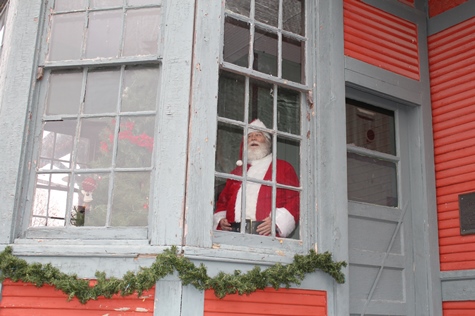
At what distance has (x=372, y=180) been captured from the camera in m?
4.97

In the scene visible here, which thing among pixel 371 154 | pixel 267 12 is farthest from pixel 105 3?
pixel 371 154

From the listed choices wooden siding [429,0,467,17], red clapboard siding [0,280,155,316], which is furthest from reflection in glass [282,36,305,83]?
red clapboard siding [0,280,155,316]

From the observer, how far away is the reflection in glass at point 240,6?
4.32m

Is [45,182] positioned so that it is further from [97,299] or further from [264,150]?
[264,150]

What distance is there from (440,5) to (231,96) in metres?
2.44


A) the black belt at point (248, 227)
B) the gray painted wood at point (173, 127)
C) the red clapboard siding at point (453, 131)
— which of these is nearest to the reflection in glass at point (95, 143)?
the gray painted wood at point (173, 127)

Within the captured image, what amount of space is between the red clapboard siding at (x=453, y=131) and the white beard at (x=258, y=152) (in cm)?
172

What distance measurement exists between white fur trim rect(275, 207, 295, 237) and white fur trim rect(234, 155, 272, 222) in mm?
190

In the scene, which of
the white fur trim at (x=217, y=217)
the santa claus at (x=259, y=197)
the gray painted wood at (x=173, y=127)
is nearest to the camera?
the gray painted wood at (x=173, y=127)

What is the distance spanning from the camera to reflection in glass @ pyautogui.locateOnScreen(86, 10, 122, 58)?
4.15m

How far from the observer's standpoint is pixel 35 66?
4164 mm

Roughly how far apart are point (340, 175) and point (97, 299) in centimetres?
196

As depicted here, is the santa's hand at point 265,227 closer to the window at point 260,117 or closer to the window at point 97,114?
the window at point 260,117

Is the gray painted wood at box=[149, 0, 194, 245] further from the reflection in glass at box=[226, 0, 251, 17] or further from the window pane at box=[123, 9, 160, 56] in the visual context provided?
the reflection in glass at box=[226, 0, 251, 17]
